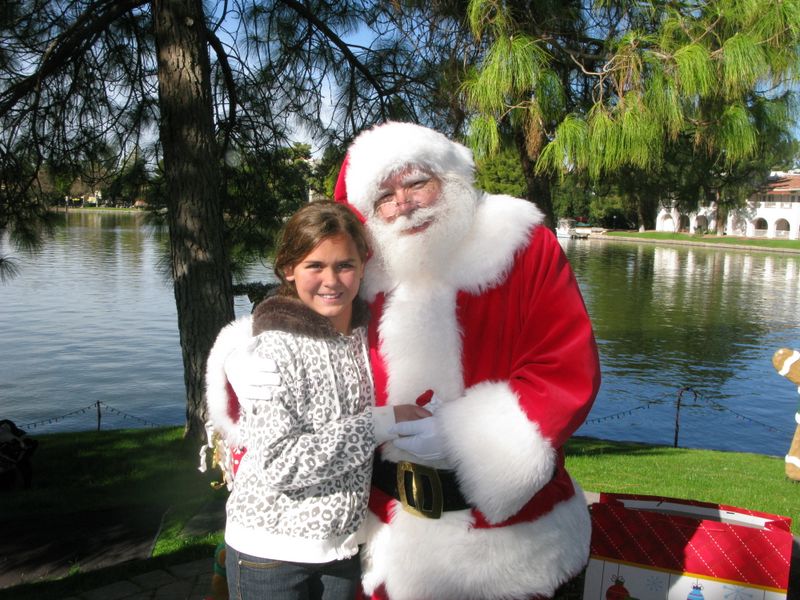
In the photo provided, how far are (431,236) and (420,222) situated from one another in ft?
0.15

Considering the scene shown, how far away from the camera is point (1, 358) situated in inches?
464

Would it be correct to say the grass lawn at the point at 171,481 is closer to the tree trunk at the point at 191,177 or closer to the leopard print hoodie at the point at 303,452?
the tree trunk at the point at 191,177

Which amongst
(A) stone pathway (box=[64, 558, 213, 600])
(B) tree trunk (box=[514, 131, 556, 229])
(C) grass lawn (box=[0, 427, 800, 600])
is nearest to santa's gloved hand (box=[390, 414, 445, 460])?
(C) grass lawn (box=[0, 427, 800, 600])

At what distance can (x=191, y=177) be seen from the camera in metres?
4.38

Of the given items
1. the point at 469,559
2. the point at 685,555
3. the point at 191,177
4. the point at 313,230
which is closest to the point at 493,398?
the point at 469,559

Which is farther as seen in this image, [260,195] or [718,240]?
[718,240]

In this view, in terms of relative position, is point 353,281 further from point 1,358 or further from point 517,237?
point 1,358

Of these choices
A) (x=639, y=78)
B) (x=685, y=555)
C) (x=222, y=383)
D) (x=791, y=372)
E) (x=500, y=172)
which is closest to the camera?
(x=222, y=383)

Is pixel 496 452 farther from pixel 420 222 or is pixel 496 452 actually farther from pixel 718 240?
pixel 718 240

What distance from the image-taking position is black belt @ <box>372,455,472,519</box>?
173 centimetres

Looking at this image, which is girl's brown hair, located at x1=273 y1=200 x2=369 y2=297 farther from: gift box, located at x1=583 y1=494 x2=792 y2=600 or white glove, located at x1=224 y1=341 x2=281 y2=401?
gift box, located at x1=583 y1=494 x2=792 y2=600

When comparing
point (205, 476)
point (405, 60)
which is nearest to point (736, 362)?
point (405, 60)

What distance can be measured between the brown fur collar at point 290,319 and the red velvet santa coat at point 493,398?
18cm

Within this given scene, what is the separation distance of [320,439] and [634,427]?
339 inches
